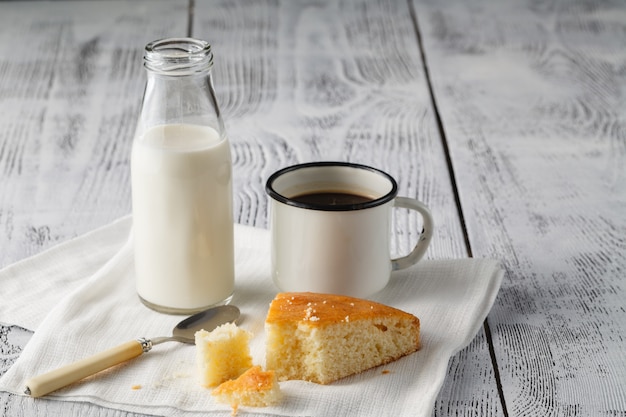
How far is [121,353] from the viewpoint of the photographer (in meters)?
1.06

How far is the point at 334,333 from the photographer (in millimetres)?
1043

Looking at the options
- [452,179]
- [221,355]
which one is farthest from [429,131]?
[221,355]

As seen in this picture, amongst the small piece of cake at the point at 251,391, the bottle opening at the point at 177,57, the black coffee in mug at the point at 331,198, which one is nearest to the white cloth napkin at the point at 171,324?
the small piece of cake at the point at 251,391

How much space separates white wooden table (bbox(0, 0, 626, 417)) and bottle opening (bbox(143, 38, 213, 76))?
371mm

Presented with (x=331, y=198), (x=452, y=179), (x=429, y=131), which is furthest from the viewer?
(x=429, y=131)

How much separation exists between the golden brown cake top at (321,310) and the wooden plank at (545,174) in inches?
6.7

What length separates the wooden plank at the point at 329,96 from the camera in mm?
1710

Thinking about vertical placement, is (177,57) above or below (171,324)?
above

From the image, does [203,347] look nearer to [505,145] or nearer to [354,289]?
[354,289]

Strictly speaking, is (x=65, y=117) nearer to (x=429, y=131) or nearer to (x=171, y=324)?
(x=429, y=131)

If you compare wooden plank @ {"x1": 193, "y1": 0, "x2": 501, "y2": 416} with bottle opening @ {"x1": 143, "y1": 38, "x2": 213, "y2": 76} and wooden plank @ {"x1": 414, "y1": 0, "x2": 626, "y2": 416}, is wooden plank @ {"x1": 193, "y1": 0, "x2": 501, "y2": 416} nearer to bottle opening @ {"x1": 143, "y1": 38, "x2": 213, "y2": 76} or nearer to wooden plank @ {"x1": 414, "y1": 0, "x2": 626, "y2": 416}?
wooden plank @ {"x1": 414, "y1": 0, "x2": 626, "y2": 416}

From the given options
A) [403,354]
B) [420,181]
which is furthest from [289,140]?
[403,354]

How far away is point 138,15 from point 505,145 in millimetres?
1217

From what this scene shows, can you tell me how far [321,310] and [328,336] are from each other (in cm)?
3
